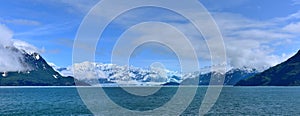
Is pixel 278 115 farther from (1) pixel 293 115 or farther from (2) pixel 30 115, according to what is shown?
(2) pixel 30 115

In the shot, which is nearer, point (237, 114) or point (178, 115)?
point (178, 115)

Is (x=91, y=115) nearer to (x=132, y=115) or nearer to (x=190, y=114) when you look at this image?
(x=132, y=115)

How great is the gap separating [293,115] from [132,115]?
43.6 metres

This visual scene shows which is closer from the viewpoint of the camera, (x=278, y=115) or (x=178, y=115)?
(x=178, y=115)

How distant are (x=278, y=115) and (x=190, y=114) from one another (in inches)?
965

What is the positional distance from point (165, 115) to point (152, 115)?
3681 mm

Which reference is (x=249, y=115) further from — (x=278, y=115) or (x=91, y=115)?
(x=91, y=115)

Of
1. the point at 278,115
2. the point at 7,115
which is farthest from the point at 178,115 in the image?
the point at 7,115

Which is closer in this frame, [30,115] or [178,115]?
[178,115]

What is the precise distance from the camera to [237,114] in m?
96.9

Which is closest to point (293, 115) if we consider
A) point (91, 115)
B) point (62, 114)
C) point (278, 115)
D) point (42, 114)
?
point (278, 115)

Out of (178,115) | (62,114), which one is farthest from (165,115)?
(62,114)

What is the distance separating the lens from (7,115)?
317ft

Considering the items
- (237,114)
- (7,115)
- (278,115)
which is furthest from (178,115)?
(7,115)
